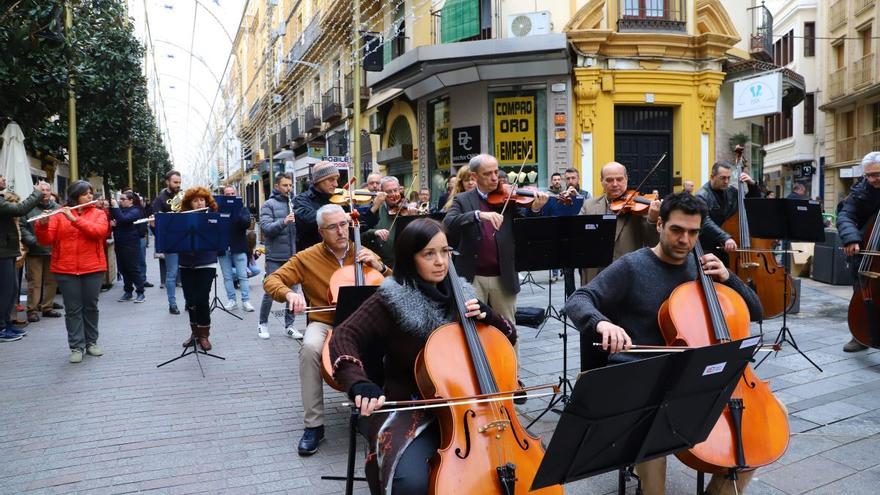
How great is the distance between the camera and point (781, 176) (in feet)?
111

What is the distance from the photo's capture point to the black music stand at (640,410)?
6.50 feet

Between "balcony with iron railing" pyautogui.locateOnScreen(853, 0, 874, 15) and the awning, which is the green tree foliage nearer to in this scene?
the awning

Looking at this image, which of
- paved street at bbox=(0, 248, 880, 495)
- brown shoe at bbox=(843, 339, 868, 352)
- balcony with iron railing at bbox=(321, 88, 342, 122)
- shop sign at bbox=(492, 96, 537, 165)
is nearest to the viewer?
→ paved street at bbox=(0, 248, 880, 495)

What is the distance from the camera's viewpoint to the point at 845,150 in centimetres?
2850

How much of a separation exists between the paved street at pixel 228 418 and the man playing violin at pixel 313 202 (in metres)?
1.27

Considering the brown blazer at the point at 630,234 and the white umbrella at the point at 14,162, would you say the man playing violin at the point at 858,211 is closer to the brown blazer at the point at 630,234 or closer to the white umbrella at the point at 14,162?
the brown blazer at the point at 630,234

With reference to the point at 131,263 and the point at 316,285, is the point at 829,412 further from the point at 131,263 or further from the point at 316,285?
the point at 131,263

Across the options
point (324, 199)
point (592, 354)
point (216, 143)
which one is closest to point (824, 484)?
point (592, 354)

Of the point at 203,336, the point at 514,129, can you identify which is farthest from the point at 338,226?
the point at 514,129

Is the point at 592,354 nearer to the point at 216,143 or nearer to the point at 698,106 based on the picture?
the point at 698,106

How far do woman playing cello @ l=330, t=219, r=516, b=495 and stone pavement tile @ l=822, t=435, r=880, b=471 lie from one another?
85.4 inches

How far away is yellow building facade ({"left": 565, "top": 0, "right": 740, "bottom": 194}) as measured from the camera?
14727 mm

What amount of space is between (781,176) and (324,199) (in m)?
33.5

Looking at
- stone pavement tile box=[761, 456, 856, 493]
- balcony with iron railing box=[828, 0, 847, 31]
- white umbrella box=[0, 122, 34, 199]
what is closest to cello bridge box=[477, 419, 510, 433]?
stone pavement tile box=[761, 456, 856, 493]
